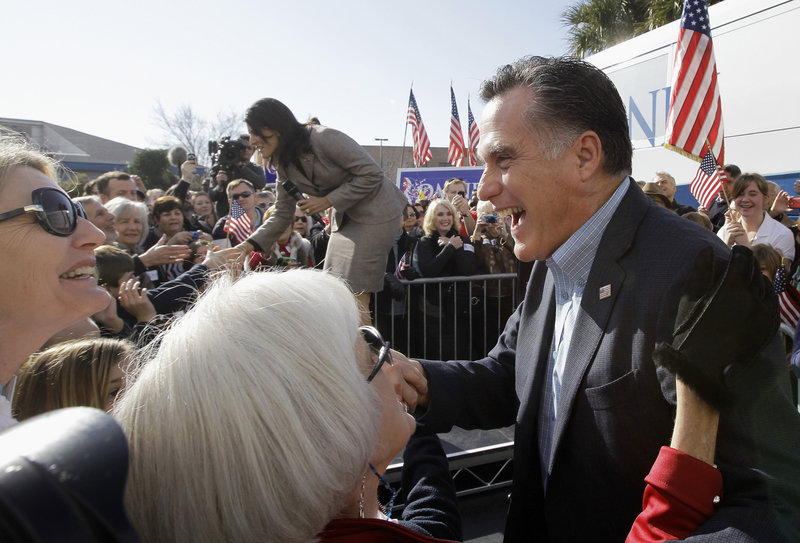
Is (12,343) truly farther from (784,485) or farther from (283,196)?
(283,196)

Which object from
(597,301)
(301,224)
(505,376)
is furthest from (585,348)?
(301,224)

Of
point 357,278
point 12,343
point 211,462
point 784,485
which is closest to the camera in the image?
point 211,462

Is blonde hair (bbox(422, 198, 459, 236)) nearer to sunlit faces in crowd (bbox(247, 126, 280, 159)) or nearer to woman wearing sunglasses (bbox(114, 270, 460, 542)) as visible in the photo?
sunlit faces in crowd (bbox(247, 126, 280, 159))

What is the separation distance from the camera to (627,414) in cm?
142

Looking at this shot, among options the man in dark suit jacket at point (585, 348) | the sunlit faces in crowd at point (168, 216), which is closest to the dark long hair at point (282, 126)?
the sunlit faces in crowd at point (168, 216)

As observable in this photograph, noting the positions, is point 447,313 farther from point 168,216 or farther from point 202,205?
point 202,205

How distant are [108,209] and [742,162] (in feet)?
26.6

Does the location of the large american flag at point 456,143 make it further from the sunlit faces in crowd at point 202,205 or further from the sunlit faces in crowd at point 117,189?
the sunlit faces in crowd at point 117,189

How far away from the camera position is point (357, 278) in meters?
4.08

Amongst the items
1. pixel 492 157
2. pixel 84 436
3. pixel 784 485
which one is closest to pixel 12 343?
pixel 84 436

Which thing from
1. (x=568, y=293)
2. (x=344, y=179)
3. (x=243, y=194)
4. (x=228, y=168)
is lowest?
(x=568, y=293)

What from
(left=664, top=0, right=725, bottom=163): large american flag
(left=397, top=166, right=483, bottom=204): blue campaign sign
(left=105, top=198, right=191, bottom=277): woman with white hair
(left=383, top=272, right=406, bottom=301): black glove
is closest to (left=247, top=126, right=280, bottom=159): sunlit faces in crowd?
(left=105, top=198, right=191, bottom=277): woman with white hair

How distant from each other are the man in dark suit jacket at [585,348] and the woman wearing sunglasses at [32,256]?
39.5 inches

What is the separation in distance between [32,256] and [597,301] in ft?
5.02
